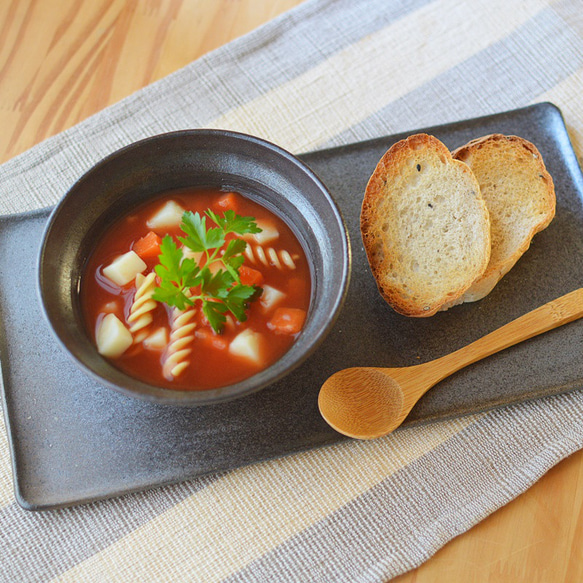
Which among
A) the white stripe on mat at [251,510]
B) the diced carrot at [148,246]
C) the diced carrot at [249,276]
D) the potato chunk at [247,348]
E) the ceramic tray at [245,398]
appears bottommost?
the white stripe on mat at [251,510]

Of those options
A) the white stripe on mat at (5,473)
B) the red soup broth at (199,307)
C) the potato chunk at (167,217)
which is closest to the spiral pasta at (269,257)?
the red soup broth at (199,307)

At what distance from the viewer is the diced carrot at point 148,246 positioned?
2250 millimetres

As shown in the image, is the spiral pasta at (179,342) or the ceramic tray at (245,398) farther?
the ceramic tray at (245,398)

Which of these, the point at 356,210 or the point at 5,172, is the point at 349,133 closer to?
the point at 356,210

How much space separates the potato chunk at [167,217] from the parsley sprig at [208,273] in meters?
0.14

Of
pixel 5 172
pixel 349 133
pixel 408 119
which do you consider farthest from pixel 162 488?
pixel 408 119

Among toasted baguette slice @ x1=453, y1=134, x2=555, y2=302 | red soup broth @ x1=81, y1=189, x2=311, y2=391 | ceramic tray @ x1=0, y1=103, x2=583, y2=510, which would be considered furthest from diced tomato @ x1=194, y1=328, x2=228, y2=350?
toasted baguette slice @ x1=453, y1=134, x2=555, y2=302

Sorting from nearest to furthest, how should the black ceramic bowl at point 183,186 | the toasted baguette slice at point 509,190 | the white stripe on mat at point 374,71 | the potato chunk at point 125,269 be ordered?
1. the black ceramic bowl at point 183,186
2. the potato chunk at point 125,269
3. the toasted baguette slice at point 509,190
4. the white stripe on mat at point 374,71

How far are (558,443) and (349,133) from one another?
5.14 feet

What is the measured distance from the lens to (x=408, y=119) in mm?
2955

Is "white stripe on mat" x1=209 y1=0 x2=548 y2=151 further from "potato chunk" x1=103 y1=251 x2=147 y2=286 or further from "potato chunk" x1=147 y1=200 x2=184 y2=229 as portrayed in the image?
"potato chunk" x1=103 y1=251 x2=147 y2=286

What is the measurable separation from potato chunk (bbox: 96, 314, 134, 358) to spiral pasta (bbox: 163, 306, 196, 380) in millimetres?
137

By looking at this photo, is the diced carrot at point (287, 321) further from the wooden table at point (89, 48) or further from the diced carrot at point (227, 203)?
the wooden table at point (89, 48)

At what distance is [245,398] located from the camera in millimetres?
2332
